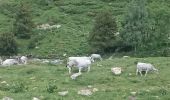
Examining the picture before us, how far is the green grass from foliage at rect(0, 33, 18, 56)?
24.3m

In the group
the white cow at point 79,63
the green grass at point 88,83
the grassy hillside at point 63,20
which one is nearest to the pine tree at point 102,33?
the grassy hillside at point 63,20

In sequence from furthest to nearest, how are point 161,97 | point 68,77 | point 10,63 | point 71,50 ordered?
point 71,50 < point 10,63 < point 68,77 < point 161,97

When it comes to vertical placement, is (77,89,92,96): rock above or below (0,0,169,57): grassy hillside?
above

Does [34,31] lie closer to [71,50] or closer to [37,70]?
[71,50]

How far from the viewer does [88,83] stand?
3819cm

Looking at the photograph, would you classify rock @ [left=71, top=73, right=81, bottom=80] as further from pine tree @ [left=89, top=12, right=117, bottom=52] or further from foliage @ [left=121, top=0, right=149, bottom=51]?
pine tree @ [left=89, top=12, right=117, bottom=52]

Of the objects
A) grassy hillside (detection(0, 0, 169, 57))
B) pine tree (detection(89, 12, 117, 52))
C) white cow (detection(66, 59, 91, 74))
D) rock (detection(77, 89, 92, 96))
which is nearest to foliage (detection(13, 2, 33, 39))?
grassy hillside (detection(0, 0, 169, 57))

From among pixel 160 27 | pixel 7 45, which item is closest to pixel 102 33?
pixel 160 27

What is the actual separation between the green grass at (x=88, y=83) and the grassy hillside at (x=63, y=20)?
28328mm

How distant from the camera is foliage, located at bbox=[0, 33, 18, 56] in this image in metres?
71.1

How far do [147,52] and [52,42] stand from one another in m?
16.7

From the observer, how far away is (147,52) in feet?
225

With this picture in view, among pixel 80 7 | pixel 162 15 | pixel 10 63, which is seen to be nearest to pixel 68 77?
pixel 10 63

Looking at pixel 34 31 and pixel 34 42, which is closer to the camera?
pixel 34 42
